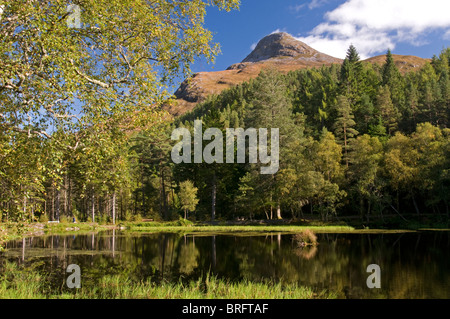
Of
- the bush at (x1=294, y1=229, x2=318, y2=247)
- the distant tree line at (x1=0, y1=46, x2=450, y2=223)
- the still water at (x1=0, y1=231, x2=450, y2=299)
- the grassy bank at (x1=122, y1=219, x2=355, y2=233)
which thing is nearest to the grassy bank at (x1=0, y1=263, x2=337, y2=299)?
the still water at (x1=0, y1=231, x2=450, y2=299)

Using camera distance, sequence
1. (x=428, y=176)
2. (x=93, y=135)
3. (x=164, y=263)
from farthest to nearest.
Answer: (x=428, y=176)
(x=164, y=263)
(x=93, y=135)

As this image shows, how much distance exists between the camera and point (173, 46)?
1160 centimetres

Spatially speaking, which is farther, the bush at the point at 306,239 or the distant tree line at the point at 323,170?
the distant tree line at the point at 323,170

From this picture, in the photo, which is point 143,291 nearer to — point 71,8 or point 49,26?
point 49,26

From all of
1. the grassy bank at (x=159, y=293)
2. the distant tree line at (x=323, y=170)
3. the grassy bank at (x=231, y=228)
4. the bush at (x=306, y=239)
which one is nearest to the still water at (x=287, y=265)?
the bush at (x=306, y=239)

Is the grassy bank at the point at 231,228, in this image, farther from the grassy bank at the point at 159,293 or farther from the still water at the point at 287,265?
the grassy bank at the point at 159,293

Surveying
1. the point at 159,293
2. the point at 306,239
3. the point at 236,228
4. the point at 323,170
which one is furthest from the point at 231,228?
the point at 159,293

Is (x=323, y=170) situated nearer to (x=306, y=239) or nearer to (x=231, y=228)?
(x=231, y=228)

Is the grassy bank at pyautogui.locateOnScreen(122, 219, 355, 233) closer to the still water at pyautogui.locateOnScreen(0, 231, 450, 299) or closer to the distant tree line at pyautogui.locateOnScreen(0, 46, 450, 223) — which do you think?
the distant tree line at pyautogui.locateOnScreen(0, 46, 450, 223)

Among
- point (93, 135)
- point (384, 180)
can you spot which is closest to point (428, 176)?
point (384, 180)

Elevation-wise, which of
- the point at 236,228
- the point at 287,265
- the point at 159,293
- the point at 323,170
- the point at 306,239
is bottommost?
the point at 236,228
